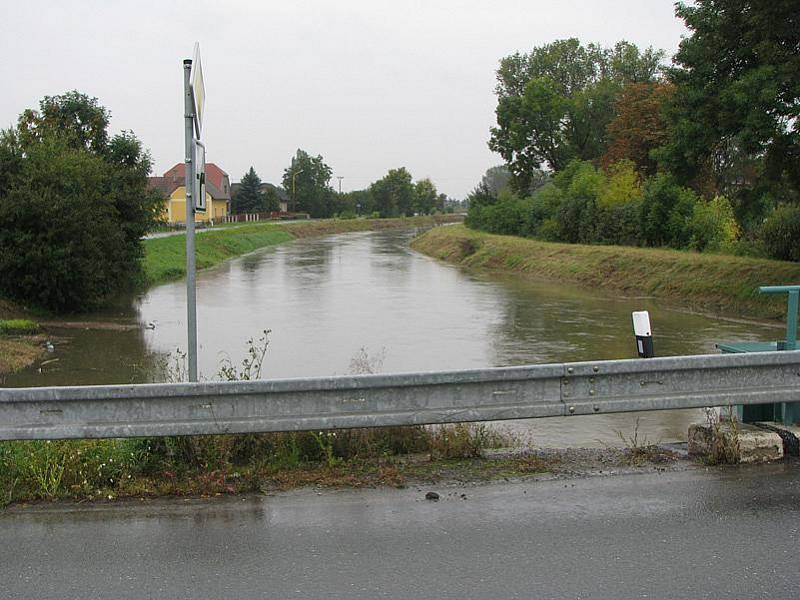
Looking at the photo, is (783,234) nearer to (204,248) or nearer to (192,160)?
(192,160)

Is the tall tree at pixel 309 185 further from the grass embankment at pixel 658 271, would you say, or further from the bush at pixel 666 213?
the bush at pixel 666 213

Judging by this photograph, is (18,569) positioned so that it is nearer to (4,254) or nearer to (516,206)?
(4,254)

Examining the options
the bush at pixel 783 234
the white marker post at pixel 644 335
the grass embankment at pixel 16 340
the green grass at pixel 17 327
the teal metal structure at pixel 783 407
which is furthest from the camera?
the bush at pixel 783 234

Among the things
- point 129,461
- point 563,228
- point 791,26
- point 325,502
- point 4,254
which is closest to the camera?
point 325,502

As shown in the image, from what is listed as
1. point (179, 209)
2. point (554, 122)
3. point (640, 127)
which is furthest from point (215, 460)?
point (179, 209)

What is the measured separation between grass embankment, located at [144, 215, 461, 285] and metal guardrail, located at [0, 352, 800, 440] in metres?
30.7

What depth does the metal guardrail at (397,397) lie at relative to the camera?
19.9 feet

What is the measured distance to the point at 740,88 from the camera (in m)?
21.9

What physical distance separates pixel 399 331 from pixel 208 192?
9122cm

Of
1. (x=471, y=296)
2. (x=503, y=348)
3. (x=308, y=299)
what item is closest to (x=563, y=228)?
(x=471, y=296)

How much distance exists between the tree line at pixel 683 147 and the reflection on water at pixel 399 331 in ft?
15.2

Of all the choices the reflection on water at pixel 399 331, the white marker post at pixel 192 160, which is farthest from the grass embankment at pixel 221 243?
the white marker post at pixel 192 160

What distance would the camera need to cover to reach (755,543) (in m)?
5.08

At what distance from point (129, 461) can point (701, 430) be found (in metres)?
4.31
